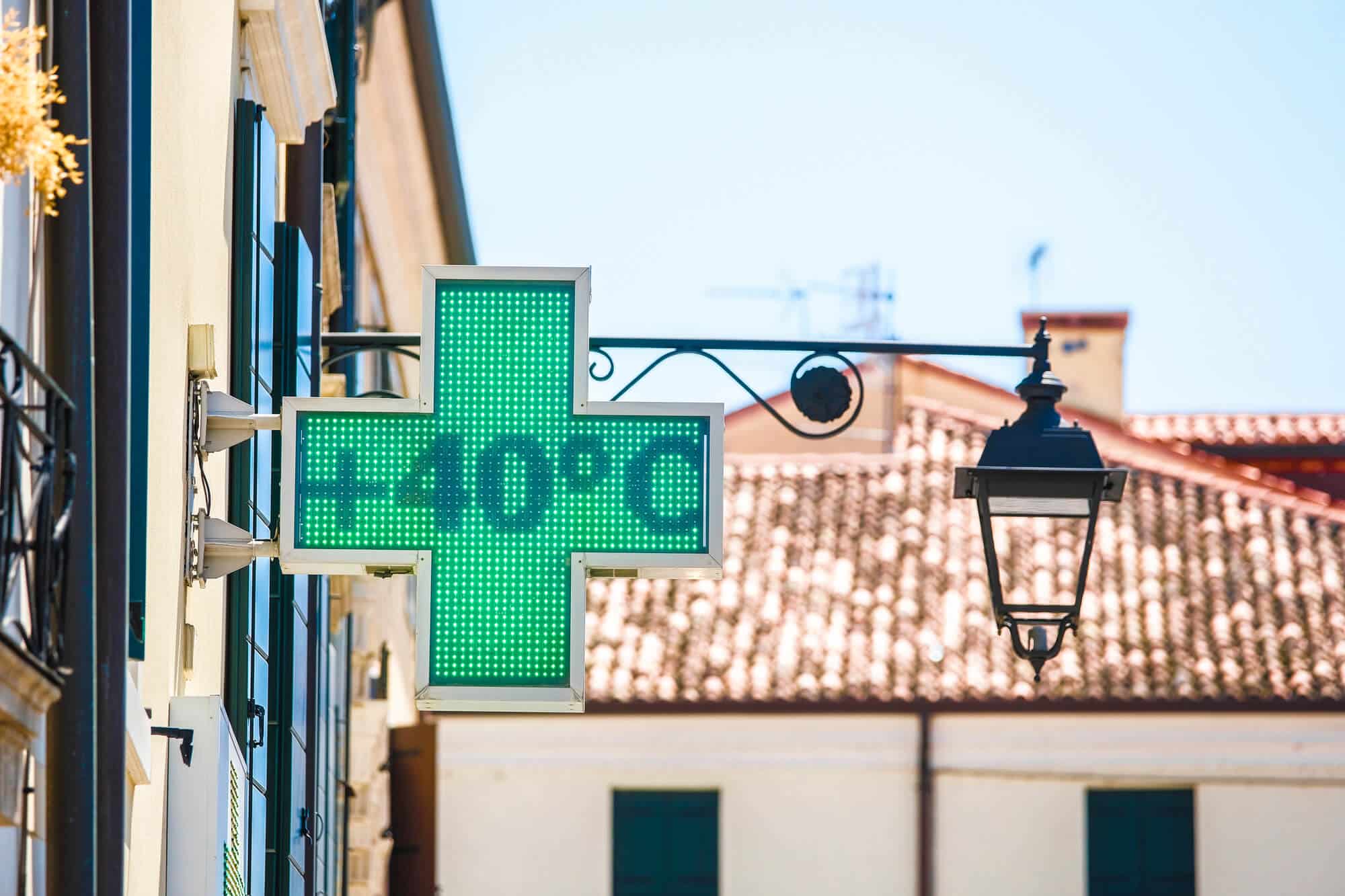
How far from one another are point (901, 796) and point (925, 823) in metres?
0.31

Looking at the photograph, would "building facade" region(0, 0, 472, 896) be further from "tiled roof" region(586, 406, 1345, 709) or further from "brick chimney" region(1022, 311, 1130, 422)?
"brick chimney" region(1022, 311, 1130, 422)

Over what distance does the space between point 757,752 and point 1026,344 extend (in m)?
14.2

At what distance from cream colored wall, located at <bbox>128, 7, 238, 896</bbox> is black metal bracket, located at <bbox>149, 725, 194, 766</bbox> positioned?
5cm

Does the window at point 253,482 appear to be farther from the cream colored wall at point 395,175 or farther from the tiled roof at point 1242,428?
the tiled roof at point 1242,428

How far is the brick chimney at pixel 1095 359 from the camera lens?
28.0 meters

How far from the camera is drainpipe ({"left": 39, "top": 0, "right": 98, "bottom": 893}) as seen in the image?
184 inches

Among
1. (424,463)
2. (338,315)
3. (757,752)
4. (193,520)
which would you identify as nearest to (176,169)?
(193,520)

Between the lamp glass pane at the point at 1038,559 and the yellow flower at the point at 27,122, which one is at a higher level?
the yellow flower at the point at 27,122

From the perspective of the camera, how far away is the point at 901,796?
21203 millimetres

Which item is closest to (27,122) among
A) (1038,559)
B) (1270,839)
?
(1270,839)

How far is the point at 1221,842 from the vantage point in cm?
2077

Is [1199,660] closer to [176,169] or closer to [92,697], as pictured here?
[176,169]

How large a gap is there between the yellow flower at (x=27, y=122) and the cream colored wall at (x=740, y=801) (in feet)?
55.8

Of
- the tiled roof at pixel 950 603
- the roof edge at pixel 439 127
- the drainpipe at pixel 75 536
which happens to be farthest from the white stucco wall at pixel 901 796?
the drainpipe at pixel 75 536
